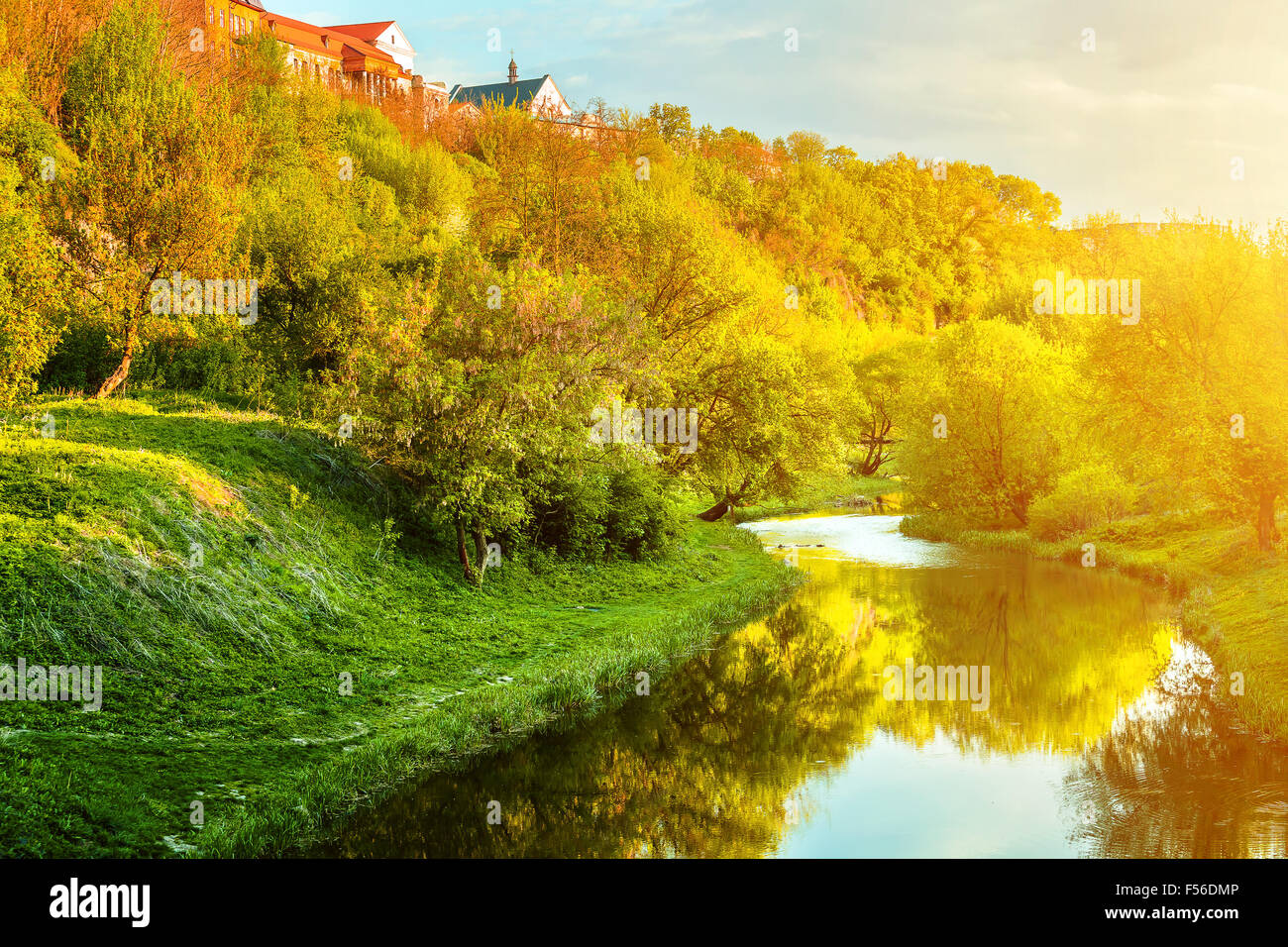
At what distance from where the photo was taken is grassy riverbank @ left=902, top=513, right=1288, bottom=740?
2141 centimetres

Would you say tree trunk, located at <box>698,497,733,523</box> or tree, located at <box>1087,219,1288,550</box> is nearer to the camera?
tree, located at <box>1087,219,1288,550</box>

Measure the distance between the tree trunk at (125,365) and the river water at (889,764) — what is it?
54.7 ft

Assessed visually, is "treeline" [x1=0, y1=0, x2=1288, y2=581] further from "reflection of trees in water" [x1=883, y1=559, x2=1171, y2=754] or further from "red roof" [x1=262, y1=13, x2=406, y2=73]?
"red roof" [x1=262, y1=13, x2=406, y2=73]

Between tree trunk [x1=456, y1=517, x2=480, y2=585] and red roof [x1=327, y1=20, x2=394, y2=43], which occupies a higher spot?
red roof [x1=327, y1=20, x2=394, y2=43]

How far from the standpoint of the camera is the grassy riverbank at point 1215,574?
21.4 meters

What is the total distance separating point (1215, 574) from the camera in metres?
34.2

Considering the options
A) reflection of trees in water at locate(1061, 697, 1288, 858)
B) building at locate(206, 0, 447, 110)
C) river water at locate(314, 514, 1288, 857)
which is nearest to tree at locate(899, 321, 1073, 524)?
river water at locate(314, 514, 1288, 857)

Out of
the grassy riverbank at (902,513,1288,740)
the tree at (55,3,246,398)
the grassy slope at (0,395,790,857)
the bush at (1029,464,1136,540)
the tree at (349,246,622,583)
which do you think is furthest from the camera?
the bush at (1029,464,1136,540)

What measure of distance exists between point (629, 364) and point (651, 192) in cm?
2037

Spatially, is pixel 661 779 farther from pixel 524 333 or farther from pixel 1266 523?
pixel 1266 523

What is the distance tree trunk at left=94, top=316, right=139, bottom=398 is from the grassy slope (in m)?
1.12

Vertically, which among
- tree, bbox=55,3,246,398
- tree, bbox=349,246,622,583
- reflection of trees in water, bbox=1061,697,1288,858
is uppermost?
tree, bbox=55,3,246,398

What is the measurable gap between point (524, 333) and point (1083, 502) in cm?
3208

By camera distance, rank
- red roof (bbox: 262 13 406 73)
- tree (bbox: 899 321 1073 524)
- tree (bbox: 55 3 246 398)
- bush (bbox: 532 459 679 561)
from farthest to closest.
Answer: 1. red roof (bbox: 262 13 406 73)
2. tree (bbox: 899 321 1073 524)
3. bush (bbox: 532 459 679 561)
4. tree (bbox: 55 3 246 398)
